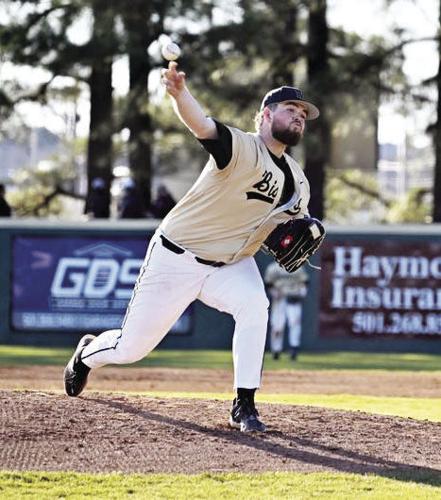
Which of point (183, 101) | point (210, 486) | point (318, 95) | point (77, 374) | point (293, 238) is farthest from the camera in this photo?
point (318, 95)

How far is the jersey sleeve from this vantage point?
668cm

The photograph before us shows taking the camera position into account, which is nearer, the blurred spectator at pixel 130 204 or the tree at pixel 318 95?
the blurred spectator at pixel 130 204

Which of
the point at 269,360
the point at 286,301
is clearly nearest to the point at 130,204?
the point at 286,301

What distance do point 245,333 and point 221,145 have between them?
41.7 inches

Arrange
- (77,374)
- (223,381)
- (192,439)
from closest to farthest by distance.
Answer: (192,439), (77,374), (223,381)

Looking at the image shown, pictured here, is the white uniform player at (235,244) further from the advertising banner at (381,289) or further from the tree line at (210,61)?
the tree line at (210,61)

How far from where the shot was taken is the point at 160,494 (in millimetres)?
5395

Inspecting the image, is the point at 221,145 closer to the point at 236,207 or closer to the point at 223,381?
the point at 236,207

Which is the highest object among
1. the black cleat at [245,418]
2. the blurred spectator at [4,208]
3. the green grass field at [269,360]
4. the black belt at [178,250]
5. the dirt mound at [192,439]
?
the blurred spectator at [4,208]

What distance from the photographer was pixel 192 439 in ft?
21.8

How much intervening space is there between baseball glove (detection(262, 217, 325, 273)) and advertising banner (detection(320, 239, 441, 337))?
1100cm

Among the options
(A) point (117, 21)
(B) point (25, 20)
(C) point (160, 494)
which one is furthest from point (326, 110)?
(C) point (160, 494)

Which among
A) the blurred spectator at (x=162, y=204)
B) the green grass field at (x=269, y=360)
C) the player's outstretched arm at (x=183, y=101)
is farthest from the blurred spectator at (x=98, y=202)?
the player's outstretched arm at (x=183, y=101)

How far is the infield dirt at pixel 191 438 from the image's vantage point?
6.11m
